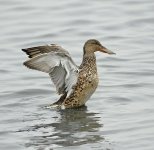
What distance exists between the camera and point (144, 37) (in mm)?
16438

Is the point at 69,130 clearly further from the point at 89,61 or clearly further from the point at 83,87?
the point at 89,61

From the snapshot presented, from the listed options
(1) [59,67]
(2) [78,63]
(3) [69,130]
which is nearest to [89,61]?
(1) [59,67]

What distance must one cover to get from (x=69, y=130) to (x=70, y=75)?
1.46m

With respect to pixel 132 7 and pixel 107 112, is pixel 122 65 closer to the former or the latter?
pixel 107 112

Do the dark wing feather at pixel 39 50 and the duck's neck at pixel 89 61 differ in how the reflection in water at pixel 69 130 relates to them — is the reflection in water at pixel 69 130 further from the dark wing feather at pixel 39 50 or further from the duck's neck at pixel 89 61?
the dark wing feather at pixel 39 50

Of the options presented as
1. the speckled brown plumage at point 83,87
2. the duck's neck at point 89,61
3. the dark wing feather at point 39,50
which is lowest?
the speckled brown plumage at point 83,87

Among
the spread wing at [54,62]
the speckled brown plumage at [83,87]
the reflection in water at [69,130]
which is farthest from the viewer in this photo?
the speckled brown plumage at [83,87]

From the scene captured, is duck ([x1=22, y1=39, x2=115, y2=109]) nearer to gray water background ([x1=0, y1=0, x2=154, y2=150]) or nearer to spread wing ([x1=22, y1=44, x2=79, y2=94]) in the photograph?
spread wing ([x1=22, y1=44, x2=79, y2=94])

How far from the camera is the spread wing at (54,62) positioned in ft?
37.2

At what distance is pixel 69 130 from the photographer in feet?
34.9

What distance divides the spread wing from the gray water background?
1.75 ft

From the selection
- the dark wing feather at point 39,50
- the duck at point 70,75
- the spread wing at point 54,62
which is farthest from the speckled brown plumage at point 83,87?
the dark wing feather at point 39,50

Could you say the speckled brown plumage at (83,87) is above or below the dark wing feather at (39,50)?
below

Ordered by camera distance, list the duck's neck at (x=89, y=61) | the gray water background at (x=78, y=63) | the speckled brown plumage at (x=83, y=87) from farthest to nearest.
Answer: the duck's neck at (x=89, y=61), the speckled brown plumage at (x=83, y=87), the gray water background at (x=78, y=63)
